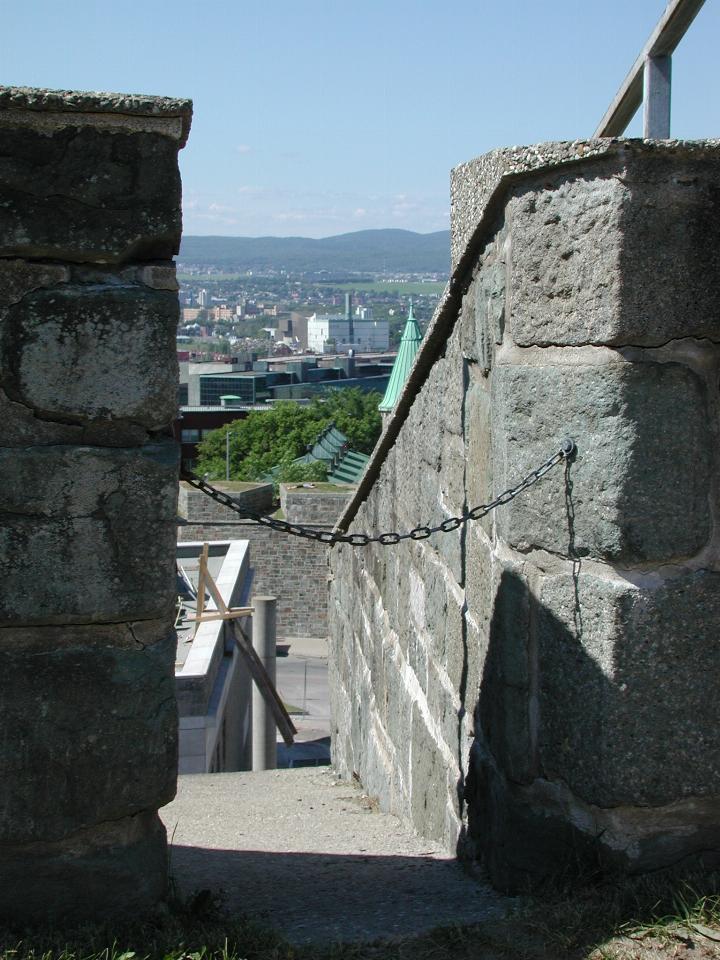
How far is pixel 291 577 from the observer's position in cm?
2858

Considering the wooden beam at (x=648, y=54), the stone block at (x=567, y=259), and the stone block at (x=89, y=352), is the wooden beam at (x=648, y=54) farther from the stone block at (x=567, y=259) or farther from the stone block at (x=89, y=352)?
the stone block at (x=89, y=352)

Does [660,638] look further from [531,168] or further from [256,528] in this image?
[256,528]

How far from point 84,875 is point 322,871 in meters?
0.93

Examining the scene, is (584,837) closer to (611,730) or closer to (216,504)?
(611,730)

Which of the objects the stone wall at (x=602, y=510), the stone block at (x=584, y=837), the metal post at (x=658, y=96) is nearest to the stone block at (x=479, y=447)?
the stone wall at (x=602, y=510)

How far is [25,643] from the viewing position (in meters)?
2.51

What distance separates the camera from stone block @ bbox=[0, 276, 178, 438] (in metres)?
2.46

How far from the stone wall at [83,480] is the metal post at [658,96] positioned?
54.0 inches

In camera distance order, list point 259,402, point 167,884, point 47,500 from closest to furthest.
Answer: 1. point 47,500
2. point 167,884
3. point 259,402

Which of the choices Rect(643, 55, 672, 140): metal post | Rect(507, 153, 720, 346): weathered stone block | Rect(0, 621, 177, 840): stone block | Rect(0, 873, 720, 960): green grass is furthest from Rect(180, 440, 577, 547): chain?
Rect(643, 55, 672, 140): metal post

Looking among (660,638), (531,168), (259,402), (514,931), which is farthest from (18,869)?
(259,402)

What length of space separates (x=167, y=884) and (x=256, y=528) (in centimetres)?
2567

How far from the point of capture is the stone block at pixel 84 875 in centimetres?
252

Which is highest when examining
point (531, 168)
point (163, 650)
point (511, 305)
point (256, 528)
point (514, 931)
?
point (531, 168)
